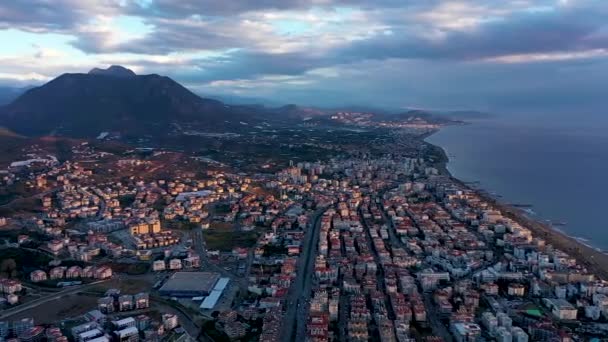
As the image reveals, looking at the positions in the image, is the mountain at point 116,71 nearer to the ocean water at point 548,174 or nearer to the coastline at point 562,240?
the ocean water at point 548,174

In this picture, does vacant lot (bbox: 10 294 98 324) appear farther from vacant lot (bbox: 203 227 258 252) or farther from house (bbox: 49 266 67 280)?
vacant lot (bbox: 203 227 258 252)

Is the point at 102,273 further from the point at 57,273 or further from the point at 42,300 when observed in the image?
the point at 42,300

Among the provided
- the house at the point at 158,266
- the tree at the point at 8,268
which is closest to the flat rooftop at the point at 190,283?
the house at the point at 158,266

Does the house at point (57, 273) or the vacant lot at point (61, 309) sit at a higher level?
the house at point (57, 273)

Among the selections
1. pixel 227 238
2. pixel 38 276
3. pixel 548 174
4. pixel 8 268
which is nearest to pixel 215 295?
pixel 38 276

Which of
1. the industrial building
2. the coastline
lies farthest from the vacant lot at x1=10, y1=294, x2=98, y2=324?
the coastline

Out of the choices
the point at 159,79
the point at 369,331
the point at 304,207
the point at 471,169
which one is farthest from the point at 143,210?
the point at 159,79

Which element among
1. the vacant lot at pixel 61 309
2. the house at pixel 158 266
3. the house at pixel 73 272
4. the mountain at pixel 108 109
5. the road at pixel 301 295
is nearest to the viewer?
the road at pixel 301 295
